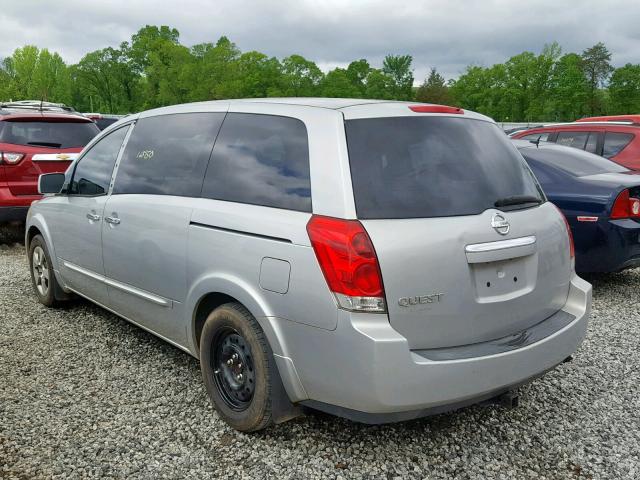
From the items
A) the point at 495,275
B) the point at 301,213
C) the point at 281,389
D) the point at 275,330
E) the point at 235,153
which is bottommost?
the point at 281,389

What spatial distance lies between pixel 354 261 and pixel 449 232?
1.52 feet

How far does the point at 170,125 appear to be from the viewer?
386 centimetres

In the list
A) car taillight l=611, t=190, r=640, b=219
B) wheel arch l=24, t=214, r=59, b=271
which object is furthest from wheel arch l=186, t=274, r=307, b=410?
car taillight l=611, t=190, r=640, b=219

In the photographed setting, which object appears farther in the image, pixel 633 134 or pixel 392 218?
pixel 633 134

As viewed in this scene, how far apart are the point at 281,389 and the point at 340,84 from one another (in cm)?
8041

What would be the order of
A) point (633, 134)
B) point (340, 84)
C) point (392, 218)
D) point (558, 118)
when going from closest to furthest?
point (392, 218)
point (633, 134)
point (558, 118)
point (340, 84)

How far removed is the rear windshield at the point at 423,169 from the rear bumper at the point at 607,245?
2883mm

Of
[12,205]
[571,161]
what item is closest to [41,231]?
[12,205]

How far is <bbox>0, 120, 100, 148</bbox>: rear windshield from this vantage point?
793 cm

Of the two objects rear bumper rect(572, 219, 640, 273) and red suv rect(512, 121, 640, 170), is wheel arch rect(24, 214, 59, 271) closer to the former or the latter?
rear bumper rect(572, 219, 640, 273)

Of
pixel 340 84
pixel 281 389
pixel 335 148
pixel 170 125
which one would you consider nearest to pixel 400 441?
pixel 281 389

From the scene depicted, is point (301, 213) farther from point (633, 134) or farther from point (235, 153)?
point (633, 134)

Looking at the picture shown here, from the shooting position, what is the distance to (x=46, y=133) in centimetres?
816

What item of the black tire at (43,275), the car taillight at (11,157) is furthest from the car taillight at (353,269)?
the car taillight at (11,157)
